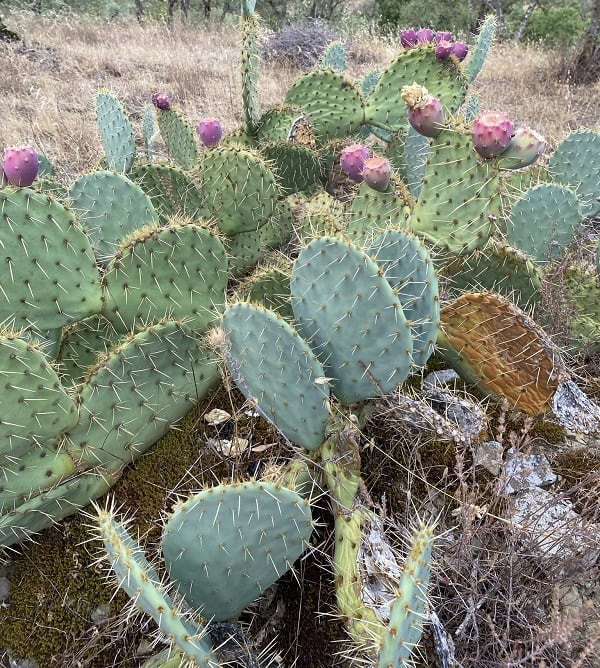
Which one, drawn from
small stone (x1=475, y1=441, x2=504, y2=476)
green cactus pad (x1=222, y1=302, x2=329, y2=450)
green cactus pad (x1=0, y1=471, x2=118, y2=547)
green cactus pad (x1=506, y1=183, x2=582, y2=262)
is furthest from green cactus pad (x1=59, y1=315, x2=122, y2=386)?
green cactus pad (x1=506, y1=183, x2=582, y2=262)

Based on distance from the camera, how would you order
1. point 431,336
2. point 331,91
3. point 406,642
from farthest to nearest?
point 331,91 → point 431,336 → point 406,642

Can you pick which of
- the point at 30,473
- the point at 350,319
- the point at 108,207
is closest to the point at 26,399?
the point at 30,473

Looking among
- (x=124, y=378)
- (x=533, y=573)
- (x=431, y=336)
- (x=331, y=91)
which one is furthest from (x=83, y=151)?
(x=533, y=573)

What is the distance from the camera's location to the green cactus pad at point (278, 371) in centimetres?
127

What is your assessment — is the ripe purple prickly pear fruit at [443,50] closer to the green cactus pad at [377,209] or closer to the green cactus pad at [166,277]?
the green cactus pad at [377,209]

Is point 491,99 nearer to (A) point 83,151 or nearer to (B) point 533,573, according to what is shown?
(A) point 83,151

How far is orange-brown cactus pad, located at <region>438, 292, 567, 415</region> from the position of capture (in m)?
1.68

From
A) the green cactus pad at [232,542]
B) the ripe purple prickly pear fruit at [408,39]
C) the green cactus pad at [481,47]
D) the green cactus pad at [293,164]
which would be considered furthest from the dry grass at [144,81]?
the green cactus pad at [232,542]

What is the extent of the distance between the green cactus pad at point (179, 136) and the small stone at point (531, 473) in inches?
82.2

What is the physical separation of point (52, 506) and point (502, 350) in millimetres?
1343

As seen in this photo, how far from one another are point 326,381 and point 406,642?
545mm

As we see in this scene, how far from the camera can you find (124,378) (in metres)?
1.48

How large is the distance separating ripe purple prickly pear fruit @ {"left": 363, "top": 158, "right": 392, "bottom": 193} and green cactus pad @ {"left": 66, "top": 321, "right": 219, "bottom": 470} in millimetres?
746

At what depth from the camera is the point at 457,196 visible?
68.6 inches
